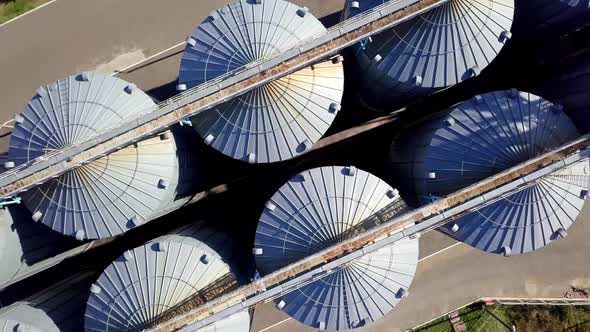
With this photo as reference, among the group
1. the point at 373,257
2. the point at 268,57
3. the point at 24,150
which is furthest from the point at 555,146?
the point at 24,150

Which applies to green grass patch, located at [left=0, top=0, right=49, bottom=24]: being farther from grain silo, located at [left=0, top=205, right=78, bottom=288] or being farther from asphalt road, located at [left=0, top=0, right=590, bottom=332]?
grain silo, located at [left=0, top=205, right=78, bottom=288]

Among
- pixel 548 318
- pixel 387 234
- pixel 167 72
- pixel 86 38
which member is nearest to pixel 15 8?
pixel 86 38

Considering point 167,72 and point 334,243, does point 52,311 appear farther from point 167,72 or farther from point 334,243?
point 167,72

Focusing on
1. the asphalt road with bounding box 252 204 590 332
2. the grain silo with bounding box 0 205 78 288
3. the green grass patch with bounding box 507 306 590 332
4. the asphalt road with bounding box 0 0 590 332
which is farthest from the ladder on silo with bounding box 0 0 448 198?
the green grass patch with bounding box 507 306 590 332

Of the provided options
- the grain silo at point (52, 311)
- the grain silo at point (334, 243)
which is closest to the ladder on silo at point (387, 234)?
the grain silo at point (334, 243)

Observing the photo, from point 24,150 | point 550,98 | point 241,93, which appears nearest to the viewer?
point 241,93

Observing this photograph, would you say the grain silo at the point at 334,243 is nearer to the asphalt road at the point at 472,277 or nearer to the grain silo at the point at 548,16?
the asphalt road at the point at 472,277

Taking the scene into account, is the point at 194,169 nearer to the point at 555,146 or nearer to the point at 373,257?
the point at 373,257
